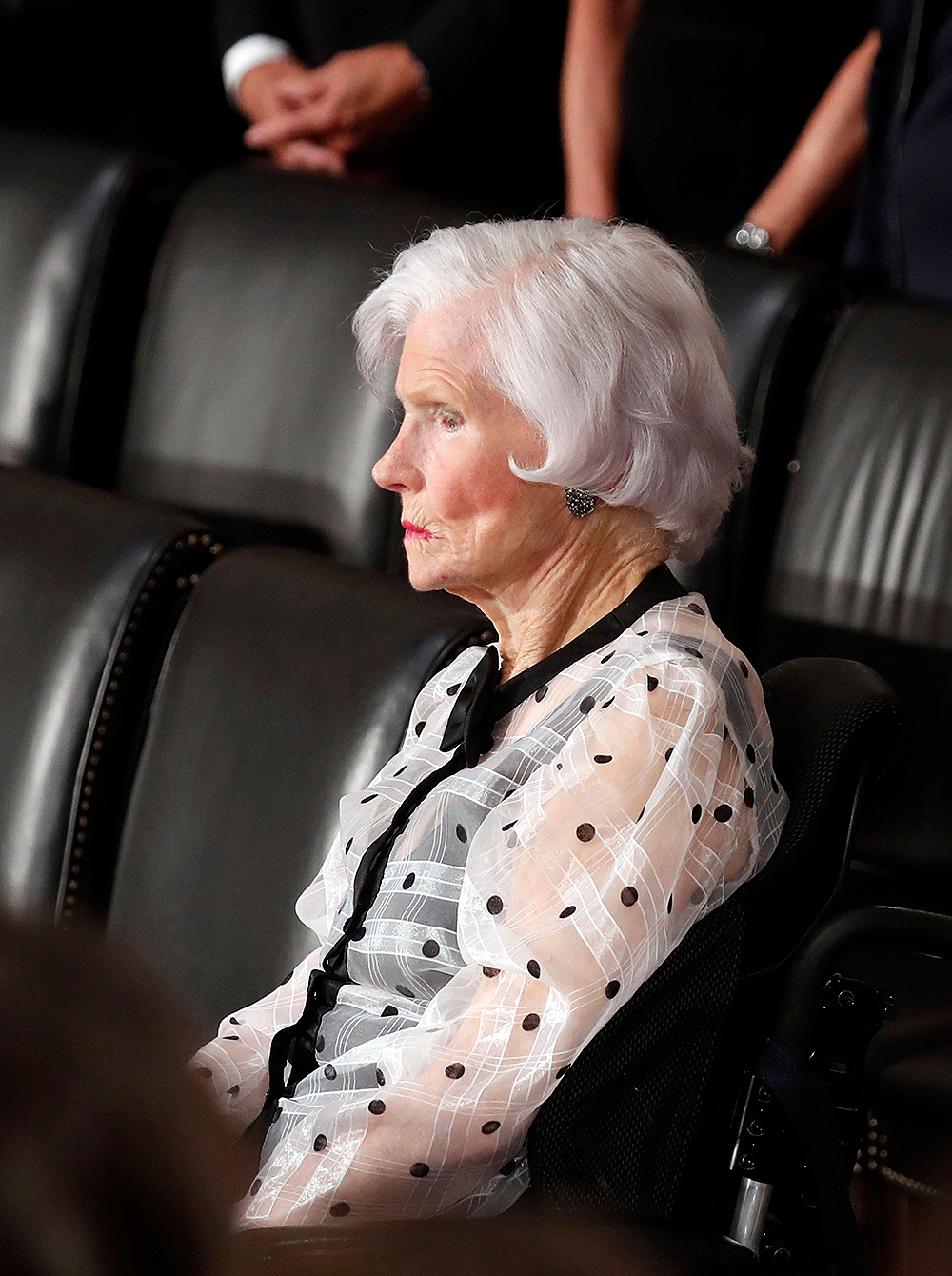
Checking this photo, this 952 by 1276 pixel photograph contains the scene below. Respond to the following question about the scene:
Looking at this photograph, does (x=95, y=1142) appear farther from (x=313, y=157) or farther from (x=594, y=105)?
(x=313, y=157)

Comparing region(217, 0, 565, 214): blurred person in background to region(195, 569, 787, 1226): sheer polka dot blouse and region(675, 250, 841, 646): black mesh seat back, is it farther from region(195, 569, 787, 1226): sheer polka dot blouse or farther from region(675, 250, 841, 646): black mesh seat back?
region(195, 569, 787, 1226): sheer polka dot blouse

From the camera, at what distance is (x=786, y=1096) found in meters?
1.17

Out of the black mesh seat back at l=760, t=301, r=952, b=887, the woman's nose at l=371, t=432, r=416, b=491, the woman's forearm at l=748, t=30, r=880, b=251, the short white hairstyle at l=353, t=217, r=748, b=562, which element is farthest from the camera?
the woman's forearm at l=748, t=30, r=880, b=251

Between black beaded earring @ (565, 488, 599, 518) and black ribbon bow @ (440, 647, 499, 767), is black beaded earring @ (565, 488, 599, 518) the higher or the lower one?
the higher one

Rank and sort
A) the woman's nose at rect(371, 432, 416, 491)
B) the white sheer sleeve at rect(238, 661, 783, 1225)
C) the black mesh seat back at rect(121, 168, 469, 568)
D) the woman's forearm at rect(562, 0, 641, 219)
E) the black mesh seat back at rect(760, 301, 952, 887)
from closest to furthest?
the white sheer sleeve at rect(238, 661, 783, 1225), the woman's nose at rect(371, 432, 416, 491), the black mesh seat back at rect(760, 301, 952, 887), the black mesh seat back at rect(121, 168, 469, 568), the woman's forearm at rect(562, 0, 641, 219)

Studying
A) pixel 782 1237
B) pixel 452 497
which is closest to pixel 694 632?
pixel 452 497

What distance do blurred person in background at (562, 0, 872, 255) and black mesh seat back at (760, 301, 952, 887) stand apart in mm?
834

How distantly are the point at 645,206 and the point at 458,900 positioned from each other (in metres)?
1.85

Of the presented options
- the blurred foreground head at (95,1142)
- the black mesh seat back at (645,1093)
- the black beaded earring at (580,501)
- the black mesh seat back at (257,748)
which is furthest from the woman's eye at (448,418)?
the blurred foreground head at (95,1142)

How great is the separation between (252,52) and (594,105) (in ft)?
2.11

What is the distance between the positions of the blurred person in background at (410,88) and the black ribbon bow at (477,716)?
1383mm

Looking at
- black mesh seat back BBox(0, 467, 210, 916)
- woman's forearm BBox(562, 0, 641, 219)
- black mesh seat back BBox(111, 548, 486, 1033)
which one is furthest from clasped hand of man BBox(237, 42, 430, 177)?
black mesh seat back BBox(111, 548, 486, 1033)

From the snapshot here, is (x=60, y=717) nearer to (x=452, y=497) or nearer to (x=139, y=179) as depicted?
(x=452, y=497)

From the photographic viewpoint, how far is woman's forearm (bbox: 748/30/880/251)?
96.8 inches
